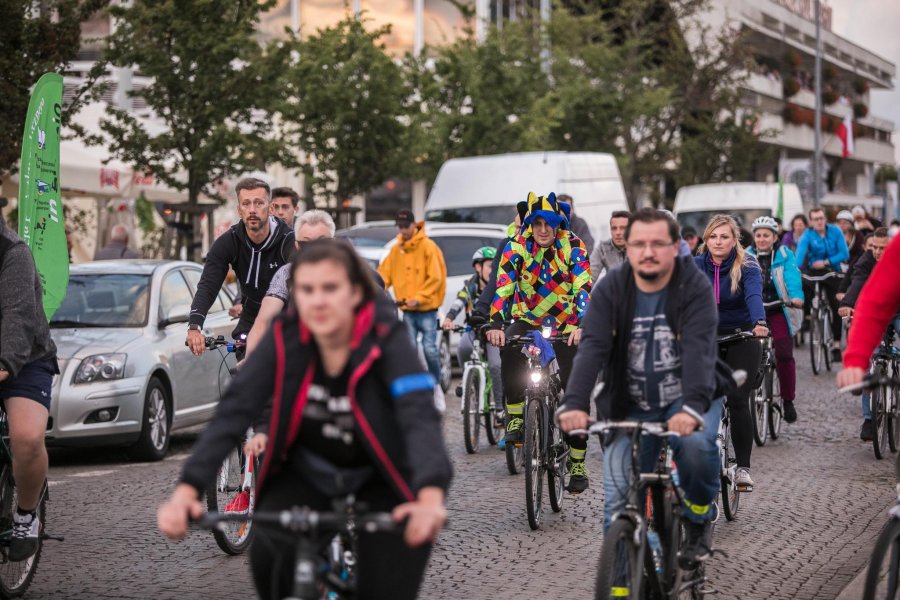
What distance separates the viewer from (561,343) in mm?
10391

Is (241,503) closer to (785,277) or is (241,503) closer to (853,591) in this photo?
(853,591)

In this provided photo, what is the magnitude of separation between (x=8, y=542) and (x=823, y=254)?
16726 millimetres

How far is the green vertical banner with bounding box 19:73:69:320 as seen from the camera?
11094 millimetres

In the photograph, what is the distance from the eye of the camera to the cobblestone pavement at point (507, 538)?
300 inches

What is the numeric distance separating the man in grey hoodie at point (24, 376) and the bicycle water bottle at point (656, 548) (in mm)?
2814

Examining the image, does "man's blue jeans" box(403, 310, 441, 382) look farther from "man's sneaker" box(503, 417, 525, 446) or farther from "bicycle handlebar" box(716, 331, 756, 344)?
"bicycle handlebar" box(716, 331, 756, 344)

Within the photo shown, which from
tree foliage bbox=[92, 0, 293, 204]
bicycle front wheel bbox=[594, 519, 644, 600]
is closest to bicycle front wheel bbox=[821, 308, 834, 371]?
tree foliage bbox=[92, 0, 293, 204]

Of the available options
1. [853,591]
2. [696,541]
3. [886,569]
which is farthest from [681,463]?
[853,591]

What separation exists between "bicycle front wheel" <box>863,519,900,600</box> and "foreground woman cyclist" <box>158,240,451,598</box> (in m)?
1.62

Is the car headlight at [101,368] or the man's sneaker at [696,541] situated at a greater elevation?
the car headlight at [101,368]

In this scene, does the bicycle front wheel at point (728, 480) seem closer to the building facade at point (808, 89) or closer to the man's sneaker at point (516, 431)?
the man's sneaker at point (516, 431)

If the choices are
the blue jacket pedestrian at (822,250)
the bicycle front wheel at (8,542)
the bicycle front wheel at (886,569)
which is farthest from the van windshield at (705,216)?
the bicycle front wheel at (886,569)

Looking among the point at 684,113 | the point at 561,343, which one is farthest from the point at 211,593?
the point at 684,113

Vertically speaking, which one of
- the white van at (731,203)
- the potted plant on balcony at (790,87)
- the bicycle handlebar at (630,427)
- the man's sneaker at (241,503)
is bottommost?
the man's sneaker at (241,503)
